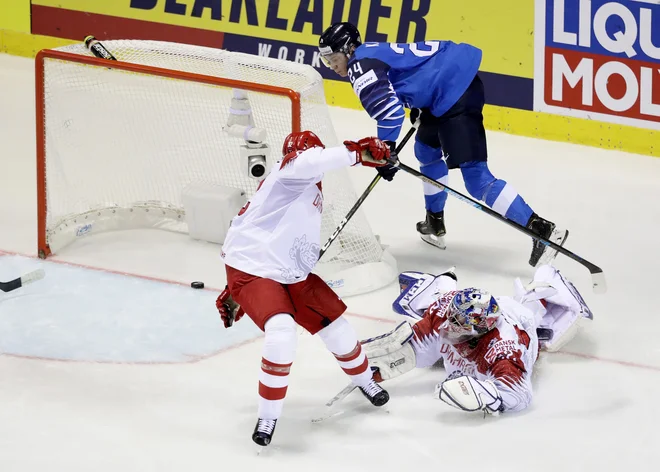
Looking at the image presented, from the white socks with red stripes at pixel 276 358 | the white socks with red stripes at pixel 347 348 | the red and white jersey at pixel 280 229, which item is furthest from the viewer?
the white socks with red stripes at pixel 347 348

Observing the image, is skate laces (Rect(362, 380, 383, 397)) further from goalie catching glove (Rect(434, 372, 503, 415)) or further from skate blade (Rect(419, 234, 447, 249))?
skate blade (Rect(419, 234, 447, 249))

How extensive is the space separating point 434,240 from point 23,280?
2052 millimetres

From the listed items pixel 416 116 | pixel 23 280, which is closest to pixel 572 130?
pixel 416 116

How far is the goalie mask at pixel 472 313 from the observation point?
182 inches

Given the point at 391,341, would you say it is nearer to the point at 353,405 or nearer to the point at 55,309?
the point at 353,405

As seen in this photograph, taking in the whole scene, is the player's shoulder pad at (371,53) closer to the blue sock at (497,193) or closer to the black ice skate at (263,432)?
the blue sock at (497,193)

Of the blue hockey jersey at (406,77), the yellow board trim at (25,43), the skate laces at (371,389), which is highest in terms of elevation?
the blue hockey jersey at (406,77)

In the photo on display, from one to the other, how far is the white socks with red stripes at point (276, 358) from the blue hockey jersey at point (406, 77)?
173cm

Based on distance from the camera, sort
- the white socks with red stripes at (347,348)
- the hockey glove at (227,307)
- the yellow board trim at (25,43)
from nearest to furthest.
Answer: the white socks with red stripes at (347,348) < the hockey glove at (227,307) < the yellow board trim at (25,43)

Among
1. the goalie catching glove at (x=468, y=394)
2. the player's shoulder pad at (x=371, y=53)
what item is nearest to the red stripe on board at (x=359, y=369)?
the goalie catching glove at (x=468, y=394)

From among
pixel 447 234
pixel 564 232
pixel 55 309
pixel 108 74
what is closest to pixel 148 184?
pixel 108 74

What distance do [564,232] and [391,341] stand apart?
1377 millimetres

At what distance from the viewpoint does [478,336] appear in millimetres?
4738

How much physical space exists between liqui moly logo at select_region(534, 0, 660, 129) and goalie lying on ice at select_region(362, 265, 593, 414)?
8.18 feet
